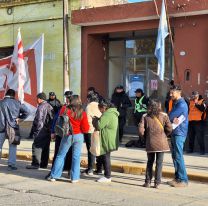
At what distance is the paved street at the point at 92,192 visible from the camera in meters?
7.86

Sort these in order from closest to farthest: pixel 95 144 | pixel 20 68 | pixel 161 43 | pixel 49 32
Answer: pixel 95 144 → pixel 161 43 → pixel 20 68 → pixel 49 32

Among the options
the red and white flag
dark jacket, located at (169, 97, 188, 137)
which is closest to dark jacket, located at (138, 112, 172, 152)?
dark jacket, located at (169, 97, 188, 137)

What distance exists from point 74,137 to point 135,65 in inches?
308

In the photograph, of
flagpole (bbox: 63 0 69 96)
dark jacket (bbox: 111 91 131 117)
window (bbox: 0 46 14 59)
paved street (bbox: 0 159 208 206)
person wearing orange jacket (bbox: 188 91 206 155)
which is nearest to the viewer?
paved street (bbox: 0 159 208 206)

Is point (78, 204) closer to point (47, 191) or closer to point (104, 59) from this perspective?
point (47, 191)

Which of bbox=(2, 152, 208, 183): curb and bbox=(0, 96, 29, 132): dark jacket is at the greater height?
bbox=(0, 96, 29, 132): dark jacket

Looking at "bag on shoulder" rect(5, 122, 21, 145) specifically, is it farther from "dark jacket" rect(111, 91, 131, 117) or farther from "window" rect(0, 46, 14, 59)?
"window" rect(0, 46, 14, 59)

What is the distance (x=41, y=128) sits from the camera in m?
11.0

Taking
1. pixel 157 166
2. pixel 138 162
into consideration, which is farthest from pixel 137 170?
pixel 157 166

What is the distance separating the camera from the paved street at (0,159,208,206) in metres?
7.86

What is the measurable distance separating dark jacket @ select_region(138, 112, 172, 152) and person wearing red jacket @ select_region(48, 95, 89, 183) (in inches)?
47.0

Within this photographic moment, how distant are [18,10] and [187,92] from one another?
7.46m

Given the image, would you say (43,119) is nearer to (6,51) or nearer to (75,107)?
(75,107)

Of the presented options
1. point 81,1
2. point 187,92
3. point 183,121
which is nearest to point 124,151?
point 187,92
